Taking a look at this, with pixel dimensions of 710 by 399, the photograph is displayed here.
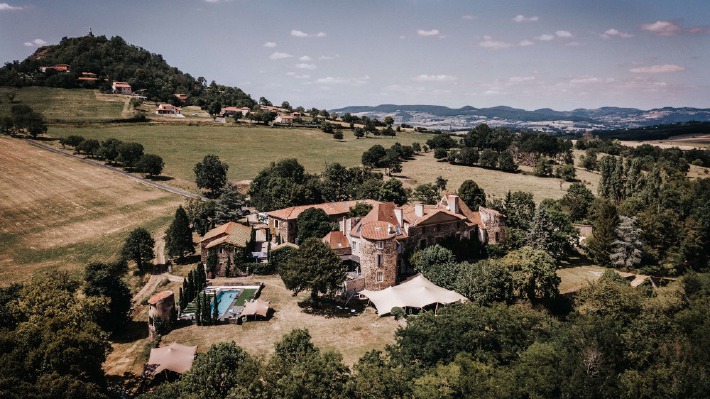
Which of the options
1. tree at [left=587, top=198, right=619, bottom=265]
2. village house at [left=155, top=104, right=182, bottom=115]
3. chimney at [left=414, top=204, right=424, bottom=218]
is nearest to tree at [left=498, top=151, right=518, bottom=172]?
tree at [left=587, top=198, right=619, bottom=265]

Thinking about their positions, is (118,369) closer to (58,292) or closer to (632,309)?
(58,292)

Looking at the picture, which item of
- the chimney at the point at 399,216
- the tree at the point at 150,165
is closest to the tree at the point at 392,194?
the chimney at the point at 399,216

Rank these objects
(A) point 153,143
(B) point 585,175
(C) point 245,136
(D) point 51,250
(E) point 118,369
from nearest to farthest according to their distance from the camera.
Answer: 1. (E) point 118,369
2. (D) point 51,250
3. (A) point 153,143
4. (B) point 585,175
5. (C) point 245,136

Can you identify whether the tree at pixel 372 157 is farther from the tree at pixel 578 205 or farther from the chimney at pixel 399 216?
the chimney at pixel 399 216

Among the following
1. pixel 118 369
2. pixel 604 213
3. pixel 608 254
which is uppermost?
pixel 604 213

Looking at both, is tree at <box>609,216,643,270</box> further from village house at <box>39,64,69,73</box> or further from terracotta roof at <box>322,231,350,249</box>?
village house at <box>39,64,69,73</box>

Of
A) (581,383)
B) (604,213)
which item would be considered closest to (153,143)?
(604,213)
